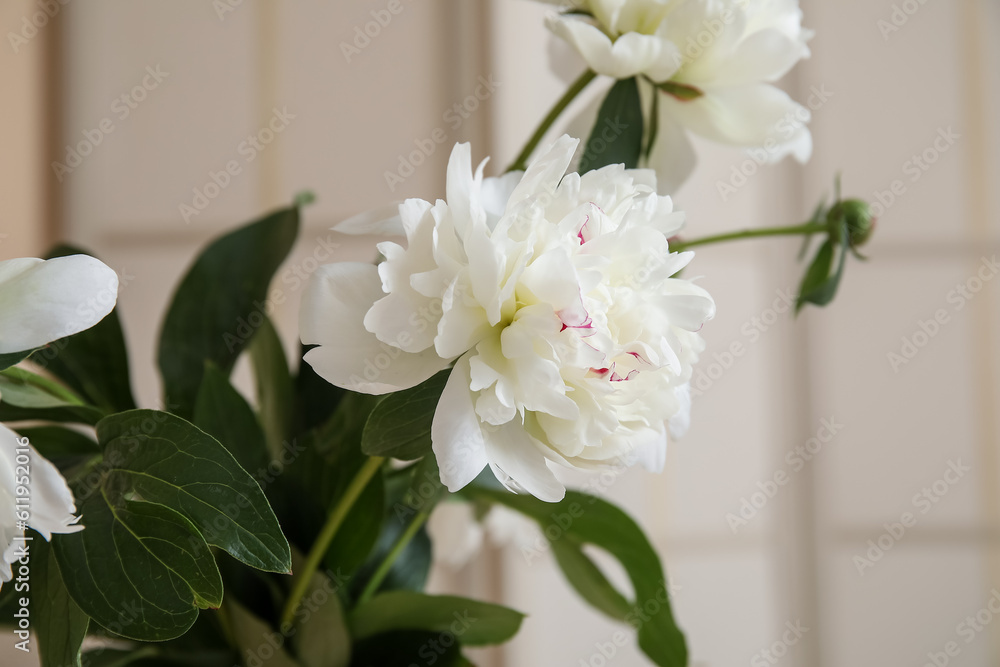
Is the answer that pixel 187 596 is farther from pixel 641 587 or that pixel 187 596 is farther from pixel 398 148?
pixel 398 148

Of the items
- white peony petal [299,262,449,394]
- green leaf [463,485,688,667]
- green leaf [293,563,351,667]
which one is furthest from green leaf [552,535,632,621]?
white peony petal [299,262,449,394]

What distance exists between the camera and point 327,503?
0.41m

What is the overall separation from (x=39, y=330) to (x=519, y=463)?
0.16 metres

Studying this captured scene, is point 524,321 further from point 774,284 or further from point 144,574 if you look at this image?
point 774,284

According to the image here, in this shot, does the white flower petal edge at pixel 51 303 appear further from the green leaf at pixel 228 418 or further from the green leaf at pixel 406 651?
the green leaf at pixel 406 651

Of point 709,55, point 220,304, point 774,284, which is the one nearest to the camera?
point 709,55

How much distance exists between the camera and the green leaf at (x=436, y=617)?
0.39 meters

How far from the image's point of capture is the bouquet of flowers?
244 millimetres

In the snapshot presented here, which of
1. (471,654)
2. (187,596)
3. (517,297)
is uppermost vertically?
(517,297)

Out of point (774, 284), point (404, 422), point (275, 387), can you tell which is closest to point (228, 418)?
point (275, 387)

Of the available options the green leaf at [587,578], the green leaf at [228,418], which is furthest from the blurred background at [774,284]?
the green leaf at [228,418]

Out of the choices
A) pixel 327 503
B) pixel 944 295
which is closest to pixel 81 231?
pixel 327 503

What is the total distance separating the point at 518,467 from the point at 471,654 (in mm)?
618

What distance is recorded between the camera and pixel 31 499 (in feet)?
0.75
